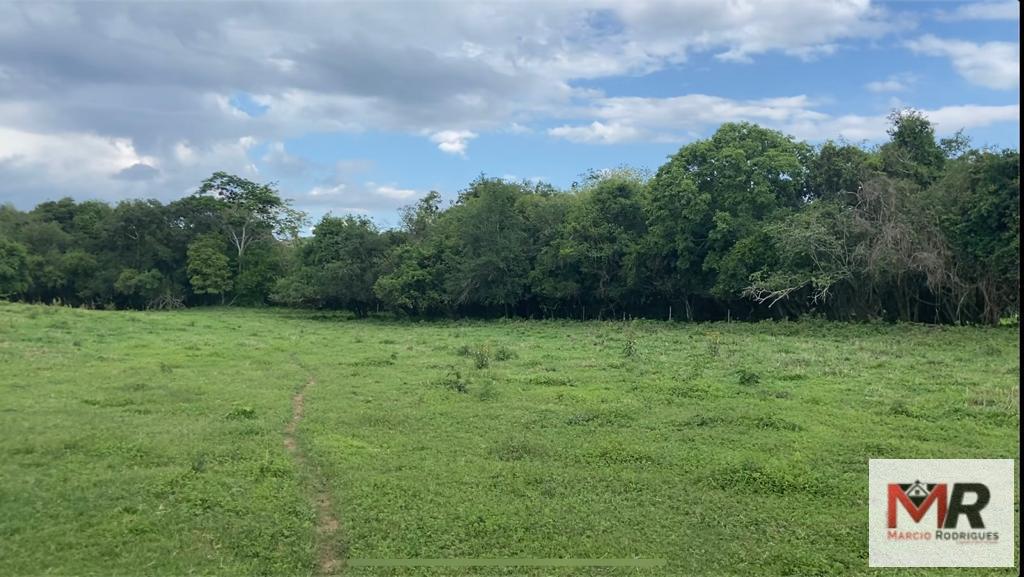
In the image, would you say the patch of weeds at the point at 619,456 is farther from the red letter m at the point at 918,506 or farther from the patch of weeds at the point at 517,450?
the red letter m at the point at 918,506

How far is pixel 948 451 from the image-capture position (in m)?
8.00

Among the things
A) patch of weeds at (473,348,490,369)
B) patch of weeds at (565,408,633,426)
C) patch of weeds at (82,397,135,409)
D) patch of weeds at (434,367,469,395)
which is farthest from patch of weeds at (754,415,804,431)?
patch of weeds at (82,397,135,409)

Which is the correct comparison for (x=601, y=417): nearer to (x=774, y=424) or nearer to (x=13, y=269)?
(x=774, y=424)

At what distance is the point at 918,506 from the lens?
18.0ft

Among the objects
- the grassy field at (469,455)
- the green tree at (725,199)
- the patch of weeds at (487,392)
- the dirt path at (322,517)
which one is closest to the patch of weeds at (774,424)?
the grassy field at (469,455)

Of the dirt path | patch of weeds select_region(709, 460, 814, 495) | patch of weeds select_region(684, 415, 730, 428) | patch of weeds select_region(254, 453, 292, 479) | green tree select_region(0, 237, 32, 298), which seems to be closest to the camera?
the dirt path

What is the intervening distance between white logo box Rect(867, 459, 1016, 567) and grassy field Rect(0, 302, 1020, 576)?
5.9 inches

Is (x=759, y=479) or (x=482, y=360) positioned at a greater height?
(x=482, y=360)

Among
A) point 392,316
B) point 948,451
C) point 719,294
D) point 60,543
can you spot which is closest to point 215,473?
point 60,543

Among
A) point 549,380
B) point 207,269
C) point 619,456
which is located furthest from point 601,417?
point 207,269

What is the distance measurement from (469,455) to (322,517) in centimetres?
229

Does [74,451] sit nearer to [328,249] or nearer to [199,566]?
[199,566]

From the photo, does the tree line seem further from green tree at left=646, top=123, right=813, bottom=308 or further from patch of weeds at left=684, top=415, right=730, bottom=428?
patch of weeds at left=684, top=415, right=730, bottom=428

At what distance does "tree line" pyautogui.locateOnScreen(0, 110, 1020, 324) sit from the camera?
76.9 feet
